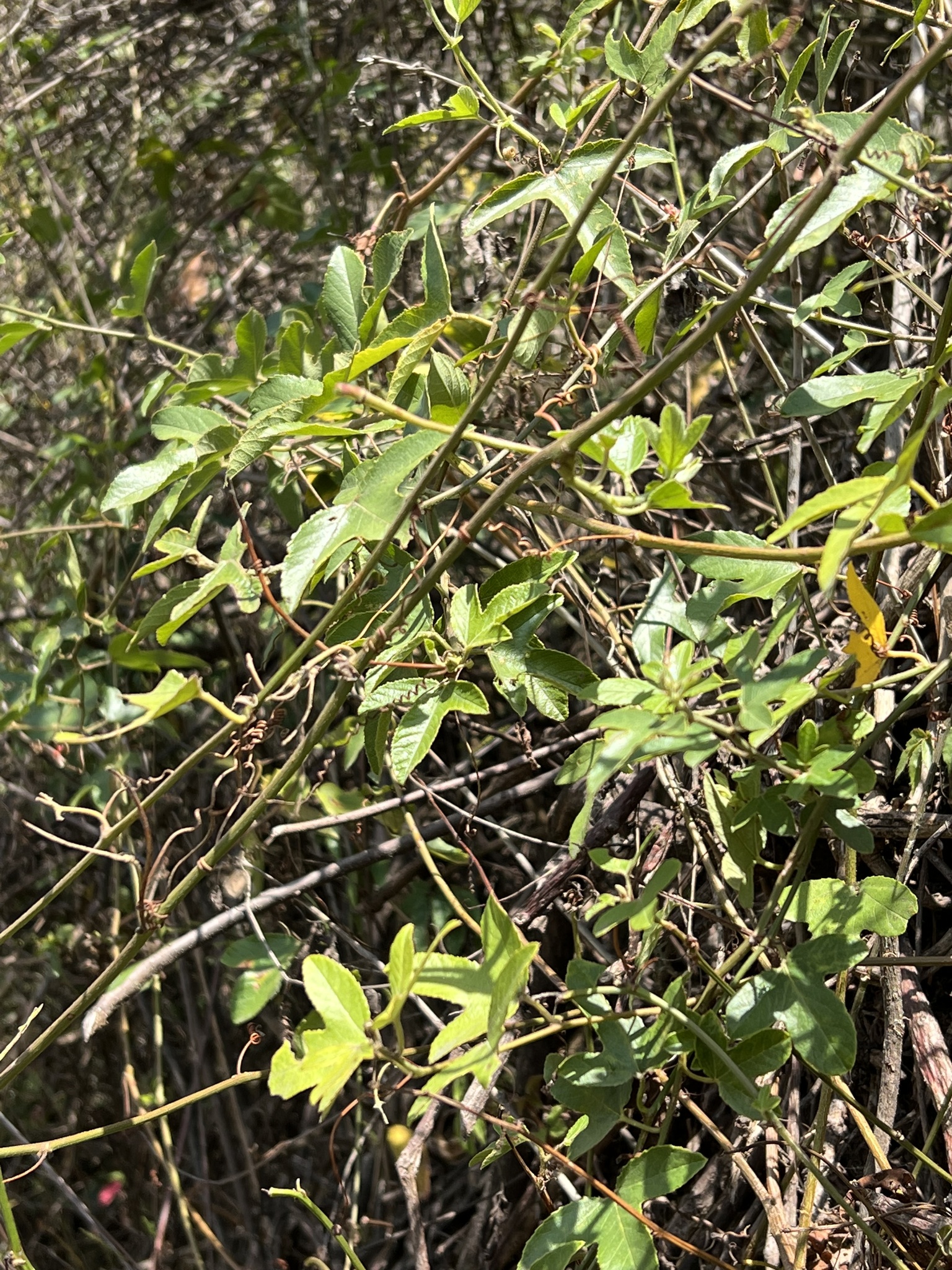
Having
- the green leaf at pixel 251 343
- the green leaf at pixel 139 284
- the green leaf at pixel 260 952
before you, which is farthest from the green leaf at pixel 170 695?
the green leaf at pixel 139 284

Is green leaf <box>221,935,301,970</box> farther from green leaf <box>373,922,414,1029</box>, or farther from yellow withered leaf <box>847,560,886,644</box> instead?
yellow withered leaf <box>847,560,886,644</box>

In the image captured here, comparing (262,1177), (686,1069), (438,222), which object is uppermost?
(438,222)

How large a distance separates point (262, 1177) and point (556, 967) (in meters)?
0.80

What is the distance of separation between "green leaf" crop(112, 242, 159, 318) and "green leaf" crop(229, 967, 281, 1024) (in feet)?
2.38

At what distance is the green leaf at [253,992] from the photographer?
112 centimetres

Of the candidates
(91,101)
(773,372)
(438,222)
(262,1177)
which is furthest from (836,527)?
(91,101)

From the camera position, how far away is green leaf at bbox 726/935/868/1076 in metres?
0.68

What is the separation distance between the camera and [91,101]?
6.56ft

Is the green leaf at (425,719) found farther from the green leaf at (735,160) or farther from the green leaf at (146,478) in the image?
the green leaf at (735,160)

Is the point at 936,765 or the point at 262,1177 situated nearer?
the point at 936,765

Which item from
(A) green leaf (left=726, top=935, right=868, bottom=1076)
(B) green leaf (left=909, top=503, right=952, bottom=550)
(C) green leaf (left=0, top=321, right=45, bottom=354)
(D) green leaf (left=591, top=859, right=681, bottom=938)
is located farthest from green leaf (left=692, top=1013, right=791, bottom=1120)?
(C) green leaf (left=0, top=321, right=45, bottom=354)

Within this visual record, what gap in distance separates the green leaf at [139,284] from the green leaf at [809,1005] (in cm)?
93

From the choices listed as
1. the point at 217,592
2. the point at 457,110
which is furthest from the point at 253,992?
the point at 457,110

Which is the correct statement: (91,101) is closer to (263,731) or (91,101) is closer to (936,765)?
(263,731)
